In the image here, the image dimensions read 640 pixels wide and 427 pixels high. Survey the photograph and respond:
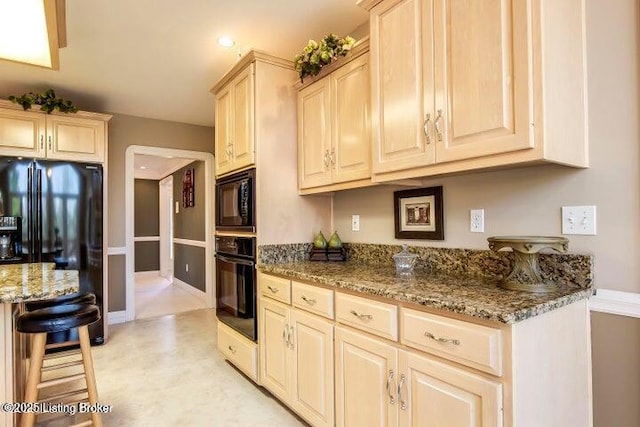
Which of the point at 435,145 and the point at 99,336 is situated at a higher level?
the point at 435,145

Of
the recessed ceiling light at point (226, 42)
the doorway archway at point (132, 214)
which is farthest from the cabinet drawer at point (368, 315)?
the doorway archway at point (132, 214)

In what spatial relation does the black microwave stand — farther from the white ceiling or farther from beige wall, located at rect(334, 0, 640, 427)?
beige wall, located at rect(334, 0, 640, 427)

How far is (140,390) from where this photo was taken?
99.3 inches

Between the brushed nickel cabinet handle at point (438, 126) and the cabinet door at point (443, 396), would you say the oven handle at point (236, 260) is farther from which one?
the brushed nickel cabinet handle at point (438, 126)

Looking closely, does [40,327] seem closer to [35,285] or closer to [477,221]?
[35,285]

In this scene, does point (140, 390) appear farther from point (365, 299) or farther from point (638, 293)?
point (638, 293)

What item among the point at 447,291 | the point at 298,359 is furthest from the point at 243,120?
the point at 447,291

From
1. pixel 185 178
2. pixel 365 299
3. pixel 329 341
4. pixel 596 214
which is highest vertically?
pixel 185 178

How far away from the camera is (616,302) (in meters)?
1.37

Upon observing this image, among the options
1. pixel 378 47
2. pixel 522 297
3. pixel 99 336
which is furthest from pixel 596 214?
pixel 99 336

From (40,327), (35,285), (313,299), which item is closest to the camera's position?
(35,285)

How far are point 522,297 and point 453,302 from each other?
267 mm

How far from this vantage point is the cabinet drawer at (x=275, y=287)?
2.14 metres

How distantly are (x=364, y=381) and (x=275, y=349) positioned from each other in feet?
2.66
